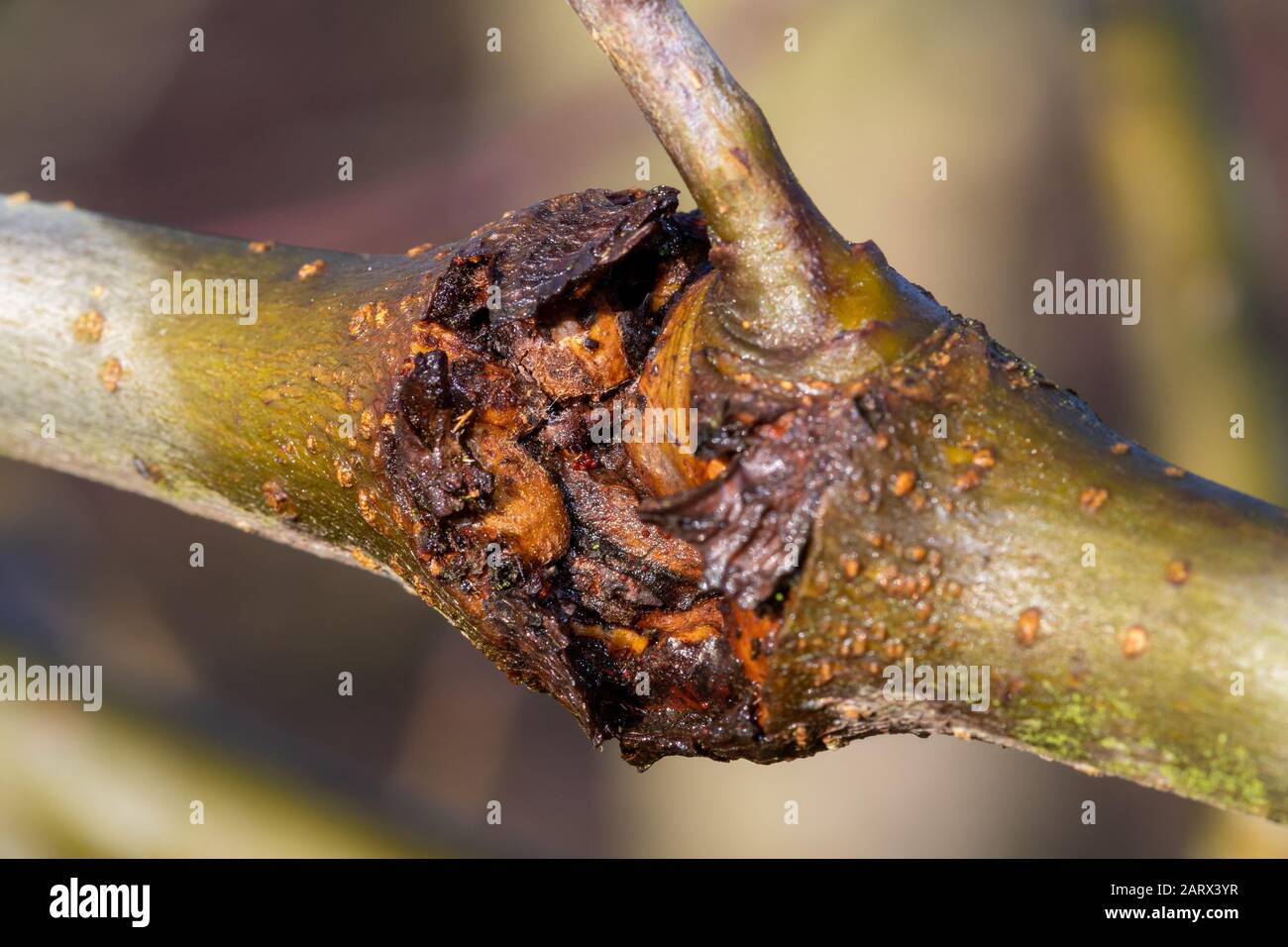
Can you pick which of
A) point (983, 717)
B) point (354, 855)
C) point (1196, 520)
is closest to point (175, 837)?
point (354, 855)

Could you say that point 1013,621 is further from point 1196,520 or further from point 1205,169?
point 1205,169

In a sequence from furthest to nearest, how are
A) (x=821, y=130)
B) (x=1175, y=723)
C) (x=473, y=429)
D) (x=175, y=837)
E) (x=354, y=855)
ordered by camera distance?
(x=821, y=130)
(x=354, y=855)
(x=175, y=837)
(x=473, y=429)
(x=1175, y=723)
